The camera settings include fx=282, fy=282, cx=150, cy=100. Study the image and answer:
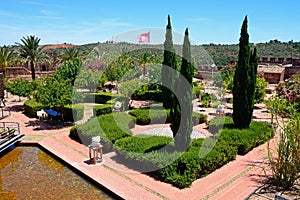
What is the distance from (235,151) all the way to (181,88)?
3.32 m

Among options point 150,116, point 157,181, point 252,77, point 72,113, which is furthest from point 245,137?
point 72,113

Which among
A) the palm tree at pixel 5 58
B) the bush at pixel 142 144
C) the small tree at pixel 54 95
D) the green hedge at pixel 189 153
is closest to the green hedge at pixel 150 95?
the small tree at pixel 54 95

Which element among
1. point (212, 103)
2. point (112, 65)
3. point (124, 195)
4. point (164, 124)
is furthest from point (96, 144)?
point (112, 65)

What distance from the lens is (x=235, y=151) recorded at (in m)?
11.0

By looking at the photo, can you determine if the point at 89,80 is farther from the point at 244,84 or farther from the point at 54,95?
the point at 244,84

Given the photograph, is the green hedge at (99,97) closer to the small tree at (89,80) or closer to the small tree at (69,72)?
the small tree at (89,80)

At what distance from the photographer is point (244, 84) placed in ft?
42.5

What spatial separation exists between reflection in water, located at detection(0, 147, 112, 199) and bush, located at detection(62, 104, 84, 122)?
201 inches

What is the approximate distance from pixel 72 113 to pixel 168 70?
656 centimetres

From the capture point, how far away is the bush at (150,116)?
53.5ft

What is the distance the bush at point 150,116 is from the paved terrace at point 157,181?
4.45 m

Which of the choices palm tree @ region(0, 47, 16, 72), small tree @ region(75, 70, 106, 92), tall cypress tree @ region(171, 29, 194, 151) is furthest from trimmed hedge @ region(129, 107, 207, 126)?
palm tree @ region(0, 47, 16, 72)

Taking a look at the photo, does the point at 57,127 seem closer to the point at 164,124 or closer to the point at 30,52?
the point at 164,124

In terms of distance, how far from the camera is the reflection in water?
8672 millimetres
